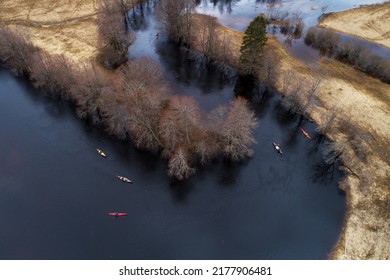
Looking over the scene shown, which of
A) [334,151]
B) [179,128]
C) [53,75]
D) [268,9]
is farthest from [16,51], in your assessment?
[268,9]

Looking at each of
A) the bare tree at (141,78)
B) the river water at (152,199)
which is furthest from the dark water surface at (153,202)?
the bare tree at (141,78)

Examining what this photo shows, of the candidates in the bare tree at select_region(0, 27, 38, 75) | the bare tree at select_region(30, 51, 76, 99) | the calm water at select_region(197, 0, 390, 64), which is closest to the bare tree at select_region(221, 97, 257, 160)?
the bare tree at select_region(30, 51, 76, 99)

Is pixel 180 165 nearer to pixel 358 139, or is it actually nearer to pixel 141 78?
pixel 141 78

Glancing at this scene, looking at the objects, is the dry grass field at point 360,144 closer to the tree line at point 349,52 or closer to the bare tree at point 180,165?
the tree line at point 349,52

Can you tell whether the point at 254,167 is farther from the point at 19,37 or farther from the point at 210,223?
the point at 19,37

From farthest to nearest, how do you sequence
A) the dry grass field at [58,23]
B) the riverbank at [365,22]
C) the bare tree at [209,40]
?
the riverbank at [365,22]
the dry grass field at [58,23]
the bare tree at [209,40]

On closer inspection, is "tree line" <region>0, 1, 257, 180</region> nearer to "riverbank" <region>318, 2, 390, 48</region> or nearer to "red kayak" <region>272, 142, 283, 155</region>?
"red kayak" <region>272, 142, 283, 155</region>
